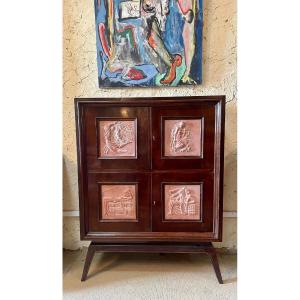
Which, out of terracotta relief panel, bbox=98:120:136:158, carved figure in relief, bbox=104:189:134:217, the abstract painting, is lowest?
carved figure in relief, bbox=104:189:134:217

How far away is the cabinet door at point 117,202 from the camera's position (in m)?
1.35

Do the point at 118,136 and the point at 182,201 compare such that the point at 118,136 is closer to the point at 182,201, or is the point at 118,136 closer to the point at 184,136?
the point at 184,136

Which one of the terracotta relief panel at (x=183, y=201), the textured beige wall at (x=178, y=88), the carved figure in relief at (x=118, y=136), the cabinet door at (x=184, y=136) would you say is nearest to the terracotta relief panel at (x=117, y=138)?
the carved figure in relief at (x=118, y=136)

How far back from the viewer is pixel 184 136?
1.32 meters

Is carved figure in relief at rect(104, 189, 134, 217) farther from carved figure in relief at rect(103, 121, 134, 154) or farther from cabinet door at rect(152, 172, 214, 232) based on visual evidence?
carved figure in relief at rect(103, 121, 134, 154)

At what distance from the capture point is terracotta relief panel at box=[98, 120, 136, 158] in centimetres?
133

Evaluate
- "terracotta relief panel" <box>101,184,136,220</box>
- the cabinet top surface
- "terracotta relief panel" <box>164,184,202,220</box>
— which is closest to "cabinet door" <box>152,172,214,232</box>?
"terracotta relief panel" <box>164,184,202,220</box>

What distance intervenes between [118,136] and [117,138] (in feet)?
0.04

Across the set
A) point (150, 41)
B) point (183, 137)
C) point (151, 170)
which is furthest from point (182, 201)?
point (150, 41)

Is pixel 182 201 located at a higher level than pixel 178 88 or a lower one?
lower

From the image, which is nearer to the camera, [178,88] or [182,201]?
[182,201]

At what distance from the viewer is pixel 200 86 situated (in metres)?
1.66

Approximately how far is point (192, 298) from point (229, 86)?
1.23 m
